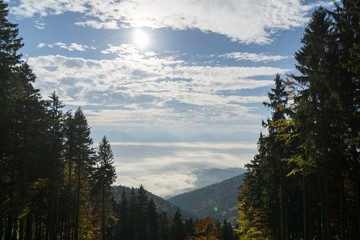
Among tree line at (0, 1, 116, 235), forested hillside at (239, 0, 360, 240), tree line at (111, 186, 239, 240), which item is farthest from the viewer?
tree line at (111, 186, 239, 240)

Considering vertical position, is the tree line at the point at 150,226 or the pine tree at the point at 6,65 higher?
the pine tree at the point at 6,65

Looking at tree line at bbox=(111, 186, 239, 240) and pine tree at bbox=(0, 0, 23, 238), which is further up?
pine tree at bbox=(0, 0, 23, 238)

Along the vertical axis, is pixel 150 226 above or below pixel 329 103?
below

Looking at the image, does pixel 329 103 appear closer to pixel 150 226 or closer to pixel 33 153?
pixel 33 153

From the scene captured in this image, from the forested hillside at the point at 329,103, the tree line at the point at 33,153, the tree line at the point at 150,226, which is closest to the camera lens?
the forested hillside at the point at 329,103

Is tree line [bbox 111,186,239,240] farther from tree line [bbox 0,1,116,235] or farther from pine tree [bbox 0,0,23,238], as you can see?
pine tree [bbox 0,0,23,238]

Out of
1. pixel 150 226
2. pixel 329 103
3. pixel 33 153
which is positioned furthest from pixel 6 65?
pixel 150 226

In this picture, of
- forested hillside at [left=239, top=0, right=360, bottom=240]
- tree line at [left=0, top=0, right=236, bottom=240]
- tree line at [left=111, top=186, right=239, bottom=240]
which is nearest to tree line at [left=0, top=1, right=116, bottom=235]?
tree line at [left=0, top=0, right=236, bottom=240]

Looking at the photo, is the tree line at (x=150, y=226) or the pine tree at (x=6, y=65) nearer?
the pine tree at (x=6, y=65)

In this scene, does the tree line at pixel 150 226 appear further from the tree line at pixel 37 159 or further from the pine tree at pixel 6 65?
the pine tree at pixel 6 65

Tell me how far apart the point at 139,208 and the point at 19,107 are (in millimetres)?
61117

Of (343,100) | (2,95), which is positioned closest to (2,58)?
(2,95)

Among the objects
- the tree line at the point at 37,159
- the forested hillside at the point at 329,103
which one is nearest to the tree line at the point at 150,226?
the tree line at the point at 37,159

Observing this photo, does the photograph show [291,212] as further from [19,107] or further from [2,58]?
[2,58]
